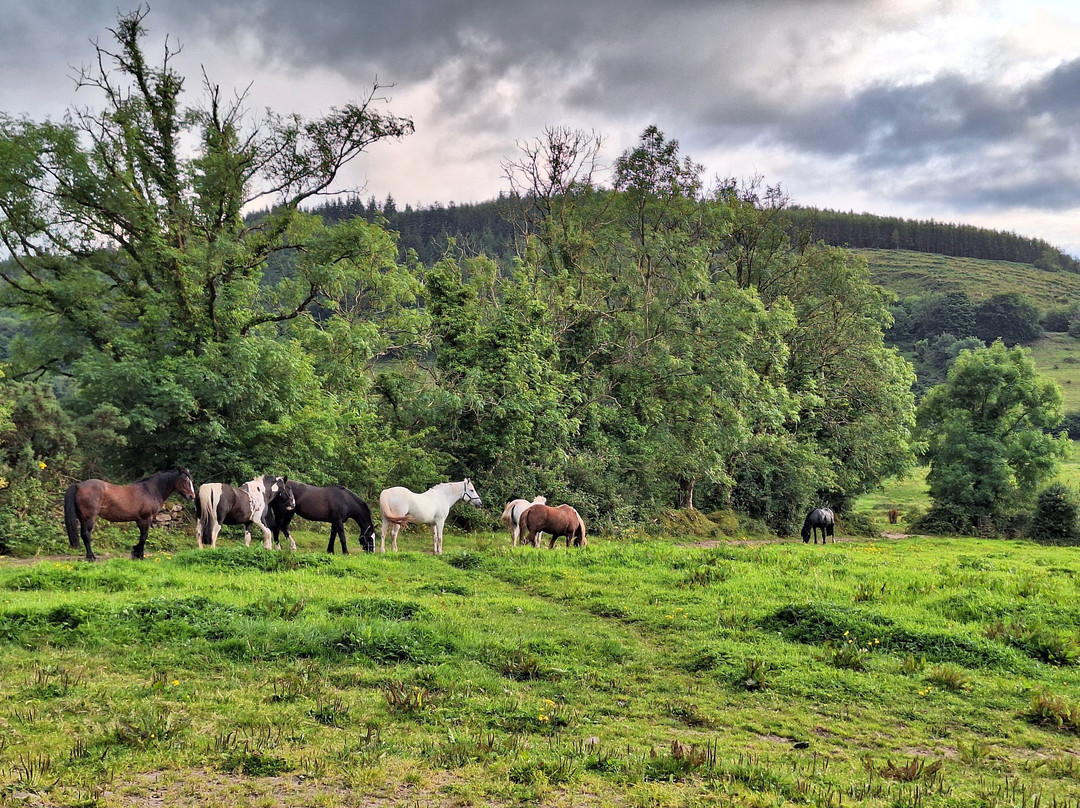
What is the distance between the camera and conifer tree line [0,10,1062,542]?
840 inches

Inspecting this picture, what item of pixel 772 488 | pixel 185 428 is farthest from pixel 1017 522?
pixel 185 428

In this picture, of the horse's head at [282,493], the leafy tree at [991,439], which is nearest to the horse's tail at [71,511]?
the horse's head at [282,493]

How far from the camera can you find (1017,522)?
4784 cm

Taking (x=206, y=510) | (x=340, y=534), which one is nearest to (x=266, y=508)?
(x=206, y=510)

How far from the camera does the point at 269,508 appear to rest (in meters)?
18.4

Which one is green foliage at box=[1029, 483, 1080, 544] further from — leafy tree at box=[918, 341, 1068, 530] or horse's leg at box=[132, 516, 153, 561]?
horse's leg at box=[132, 516, 153, 561]

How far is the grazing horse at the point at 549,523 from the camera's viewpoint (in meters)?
20.9

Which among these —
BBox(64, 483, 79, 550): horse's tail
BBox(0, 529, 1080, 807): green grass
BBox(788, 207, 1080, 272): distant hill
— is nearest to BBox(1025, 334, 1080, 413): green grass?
BBox(788, 207, 1080, 272): distant hill

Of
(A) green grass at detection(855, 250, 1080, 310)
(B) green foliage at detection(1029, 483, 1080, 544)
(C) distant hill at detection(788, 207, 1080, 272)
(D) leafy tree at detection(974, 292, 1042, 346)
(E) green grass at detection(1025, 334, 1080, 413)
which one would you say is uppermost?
(C) distant hill at detection(788, 207, 1080, 272)

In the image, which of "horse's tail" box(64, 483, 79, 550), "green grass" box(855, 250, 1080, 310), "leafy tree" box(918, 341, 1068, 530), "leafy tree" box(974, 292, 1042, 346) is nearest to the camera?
"horse's tail" box(64, 483, 79, 550)

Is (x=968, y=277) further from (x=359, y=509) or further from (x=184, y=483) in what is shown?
(x=184, y=483)

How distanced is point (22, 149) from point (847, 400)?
39.9 meters

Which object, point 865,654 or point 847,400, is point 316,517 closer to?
point 865,654

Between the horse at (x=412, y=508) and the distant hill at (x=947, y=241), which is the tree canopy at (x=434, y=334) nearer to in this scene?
the horse at (x=412, y=508)
